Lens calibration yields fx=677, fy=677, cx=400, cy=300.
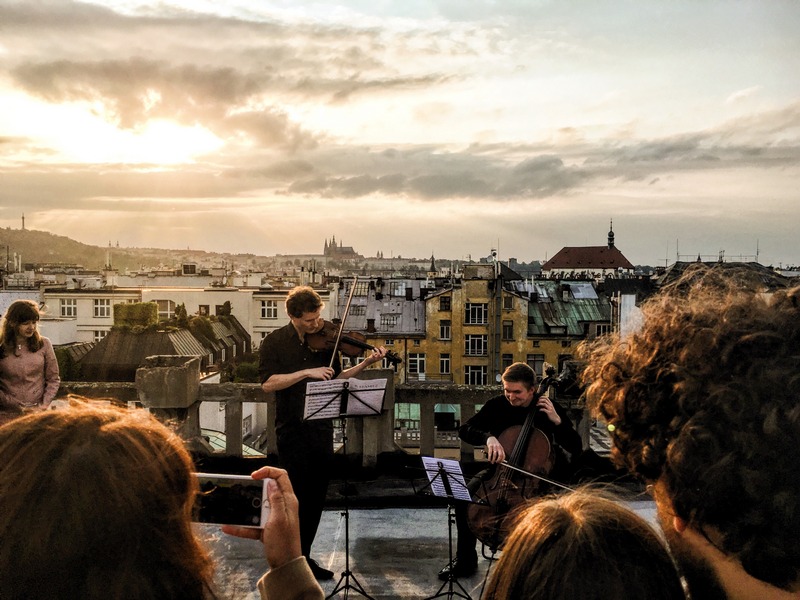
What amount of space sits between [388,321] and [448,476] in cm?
4428

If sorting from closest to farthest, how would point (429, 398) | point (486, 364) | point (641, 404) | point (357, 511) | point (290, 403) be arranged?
point (641, 404)
point (290, 403)
point (357, 511)
point (429, 398)
point (486, 364)

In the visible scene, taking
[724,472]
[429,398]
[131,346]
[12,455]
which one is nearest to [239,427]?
[429,398]

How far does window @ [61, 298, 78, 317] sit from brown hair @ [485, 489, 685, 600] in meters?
51.6

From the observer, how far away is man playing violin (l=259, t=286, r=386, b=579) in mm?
4363

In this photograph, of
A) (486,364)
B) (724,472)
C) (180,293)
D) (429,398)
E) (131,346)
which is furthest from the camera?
(180,293)

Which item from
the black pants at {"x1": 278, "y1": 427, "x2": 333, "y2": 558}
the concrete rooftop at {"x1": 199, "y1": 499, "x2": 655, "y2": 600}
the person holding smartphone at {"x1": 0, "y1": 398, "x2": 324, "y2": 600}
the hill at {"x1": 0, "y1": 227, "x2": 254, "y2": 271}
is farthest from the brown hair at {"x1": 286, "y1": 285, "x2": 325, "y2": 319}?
the hill at {"x1": 0, "y1": 227, "x2": 254, "y2": 271}

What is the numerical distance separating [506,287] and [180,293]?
25.0 metres

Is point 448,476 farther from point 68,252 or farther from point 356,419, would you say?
point 68,252

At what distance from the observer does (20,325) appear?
4.78m

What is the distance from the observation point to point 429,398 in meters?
5.66

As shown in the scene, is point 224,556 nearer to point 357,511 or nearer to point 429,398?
point 357,511

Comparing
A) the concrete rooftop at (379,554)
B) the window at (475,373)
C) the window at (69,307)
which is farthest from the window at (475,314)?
the concrete rooftop at (379,554)

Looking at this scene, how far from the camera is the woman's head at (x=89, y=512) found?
120cm

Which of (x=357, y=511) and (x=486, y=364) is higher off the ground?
(x=357, y=511)
